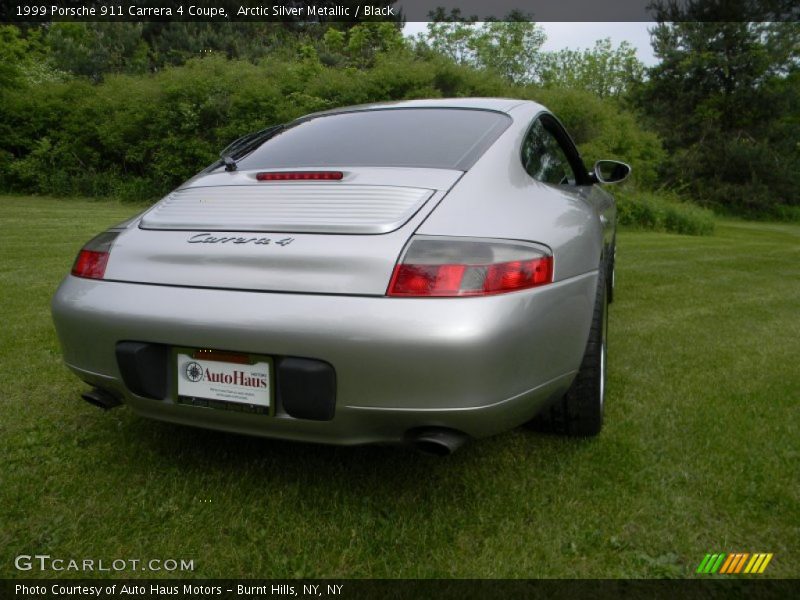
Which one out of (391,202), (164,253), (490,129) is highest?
(490,129)

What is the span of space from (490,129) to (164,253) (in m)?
1.31

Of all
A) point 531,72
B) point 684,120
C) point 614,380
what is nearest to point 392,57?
point 614,380

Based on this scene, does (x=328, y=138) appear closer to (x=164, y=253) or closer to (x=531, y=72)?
(x=164, y=253)

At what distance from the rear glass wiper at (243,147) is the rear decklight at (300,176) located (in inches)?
11.9

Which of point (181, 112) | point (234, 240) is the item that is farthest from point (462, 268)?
point (181, 112)

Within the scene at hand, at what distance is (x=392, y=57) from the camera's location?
17062mm

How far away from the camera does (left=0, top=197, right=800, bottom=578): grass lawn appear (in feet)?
5.94

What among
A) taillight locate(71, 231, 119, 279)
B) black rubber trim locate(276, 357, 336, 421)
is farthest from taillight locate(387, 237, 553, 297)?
taillight locate(71, 231, 119, 279)

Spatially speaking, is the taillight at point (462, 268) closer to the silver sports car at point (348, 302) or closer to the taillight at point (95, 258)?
the silver sports car at point (348, 302)

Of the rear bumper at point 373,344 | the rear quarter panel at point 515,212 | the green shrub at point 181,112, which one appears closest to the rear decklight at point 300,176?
the rear quarter panel at point 515,212

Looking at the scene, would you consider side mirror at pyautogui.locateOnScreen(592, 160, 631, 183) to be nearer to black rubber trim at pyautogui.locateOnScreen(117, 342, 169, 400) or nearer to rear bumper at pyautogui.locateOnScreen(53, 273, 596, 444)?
rear bumper at pyautogui.locateOnScreen(53, 273, 596, 444)

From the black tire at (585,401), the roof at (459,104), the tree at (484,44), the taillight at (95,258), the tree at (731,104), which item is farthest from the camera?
the tree at (484,44)

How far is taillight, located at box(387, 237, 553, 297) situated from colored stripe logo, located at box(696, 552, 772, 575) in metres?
Result: 0.94

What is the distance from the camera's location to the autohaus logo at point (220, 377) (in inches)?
70.7
